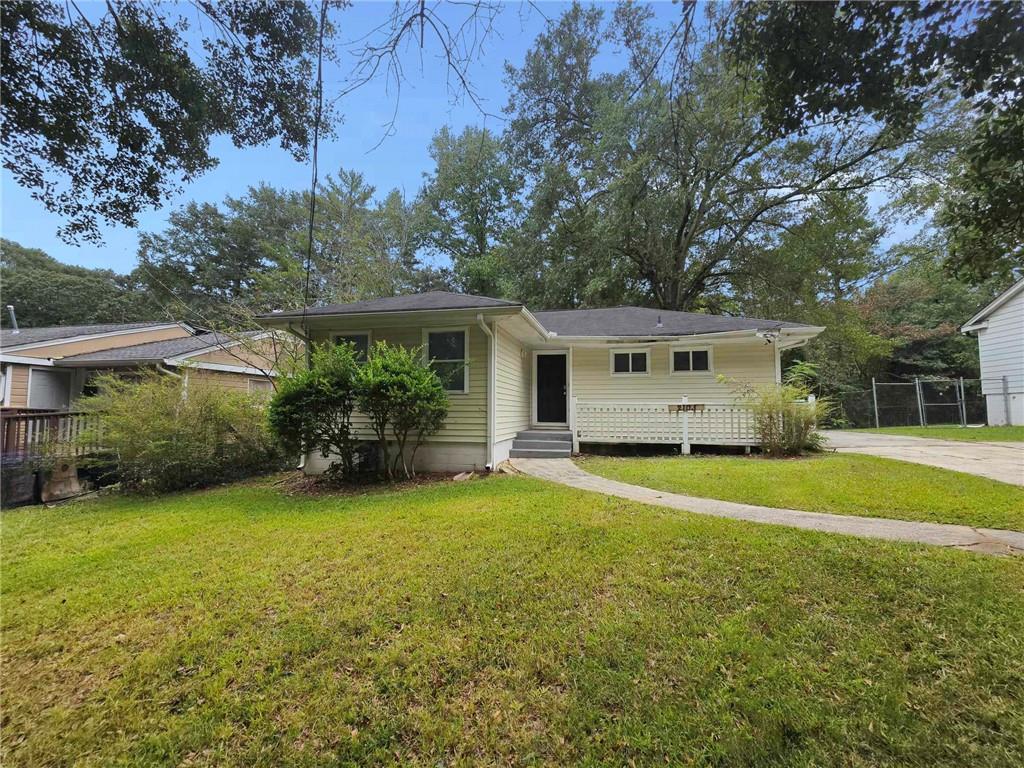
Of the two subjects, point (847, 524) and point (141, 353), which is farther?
point (141, 353)

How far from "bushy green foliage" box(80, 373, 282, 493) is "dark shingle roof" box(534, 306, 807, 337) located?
300 inches

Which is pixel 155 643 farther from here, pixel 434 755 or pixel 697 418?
pixel 697 418

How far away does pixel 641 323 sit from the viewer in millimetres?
11734

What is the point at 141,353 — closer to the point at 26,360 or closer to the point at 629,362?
the point at 26,360

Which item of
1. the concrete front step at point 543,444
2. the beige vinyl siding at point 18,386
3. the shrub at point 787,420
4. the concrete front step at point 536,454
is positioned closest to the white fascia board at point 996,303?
the shrub at point 787,420

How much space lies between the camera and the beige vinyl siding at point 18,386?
37.7ft

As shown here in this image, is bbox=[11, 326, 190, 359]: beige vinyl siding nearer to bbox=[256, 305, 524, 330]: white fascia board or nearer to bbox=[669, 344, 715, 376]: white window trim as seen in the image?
bbox=[256, 305, 524, 330]: white fascia board

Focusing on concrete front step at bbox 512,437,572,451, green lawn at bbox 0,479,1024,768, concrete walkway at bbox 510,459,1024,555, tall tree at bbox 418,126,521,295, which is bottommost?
green lawn at bbox 0,479,1024,768

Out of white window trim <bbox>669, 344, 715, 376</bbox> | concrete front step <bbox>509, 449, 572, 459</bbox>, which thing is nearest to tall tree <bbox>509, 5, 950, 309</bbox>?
white window trim <bbox>669, 344, 715, 376</bbox>

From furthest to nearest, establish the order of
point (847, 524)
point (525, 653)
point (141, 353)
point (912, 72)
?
point (141, 353)
point (847, 524)
point (912, 72)
point (525, 653)

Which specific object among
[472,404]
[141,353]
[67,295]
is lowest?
[472,404]

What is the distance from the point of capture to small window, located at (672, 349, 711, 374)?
10.7 metres

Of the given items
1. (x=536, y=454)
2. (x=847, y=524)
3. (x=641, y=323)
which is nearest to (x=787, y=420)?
(x=641, y=323)

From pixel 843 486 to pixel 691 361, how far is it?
17.6 feet
